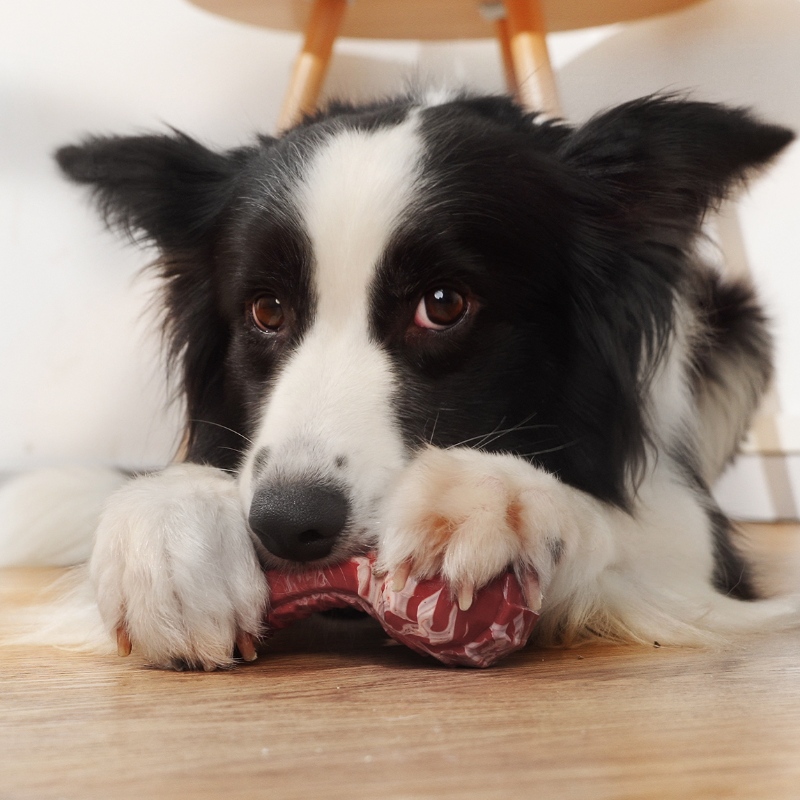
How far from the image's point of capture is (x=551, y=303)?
1.66 meters

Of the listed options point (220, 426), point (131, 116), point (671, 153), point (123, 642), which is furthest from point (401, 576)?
point (131, 116)

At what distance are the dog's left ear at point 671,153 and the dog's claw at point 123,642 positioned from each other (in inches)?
43.0

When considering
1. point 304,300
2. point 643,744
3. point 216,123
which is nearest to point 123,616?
point 304,300

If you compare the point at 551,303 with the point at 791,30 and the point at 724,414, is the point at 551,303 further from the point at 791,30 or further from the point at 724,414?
the point at 791,30

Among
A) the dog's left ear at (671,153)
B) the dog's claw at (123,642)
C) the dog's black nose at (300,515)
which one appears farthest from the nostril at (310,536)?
the dog's left ear at (671,153)

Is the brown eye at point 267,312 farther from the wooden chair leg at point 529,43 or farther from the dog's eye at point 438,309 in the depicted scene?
the wooden chair leg at point 529,43

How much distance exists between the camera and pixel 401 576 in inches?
47.5

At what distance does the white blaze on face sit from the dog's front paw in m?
0.08

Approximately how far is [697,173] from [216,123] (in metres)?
2.59

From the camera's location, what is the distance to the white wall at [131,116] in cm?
358

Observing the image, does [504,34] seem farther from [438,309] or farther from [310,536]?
[310,536]

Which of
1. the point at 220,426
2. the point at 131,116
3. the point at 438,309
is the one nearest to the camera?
the point at 438,309

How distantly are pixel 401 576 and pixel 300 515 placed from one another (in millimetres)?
158

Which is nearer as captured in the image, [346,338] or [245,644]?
[245,644]
